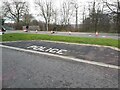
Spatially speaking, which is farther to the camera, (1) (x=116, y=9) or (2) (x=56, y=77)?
(1) (x=116, y=9)

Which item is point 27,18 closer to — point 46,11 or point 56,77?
point 46,11

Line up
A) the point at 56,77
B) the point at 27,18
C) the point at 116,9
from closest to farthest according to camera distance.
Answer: the point at 56,77, the point at 116,9, the point at 27,18

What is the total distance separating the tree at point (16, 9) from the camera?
177ft

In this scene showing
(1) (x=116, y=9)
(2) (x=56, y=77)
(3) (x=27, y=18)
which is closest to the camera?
(2) (x=56, y=77)

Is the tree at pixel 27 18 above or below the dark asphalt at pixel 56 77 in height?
above

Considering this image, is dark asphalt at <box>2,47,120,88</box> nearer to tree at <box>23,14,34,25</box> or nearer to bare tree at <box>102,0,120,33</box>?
bare tree at <box>102,0,120,33</box>

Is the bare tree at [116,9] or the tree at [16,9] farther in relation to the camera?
the tree at [16,9]

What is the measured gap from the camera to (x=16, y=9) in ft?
179

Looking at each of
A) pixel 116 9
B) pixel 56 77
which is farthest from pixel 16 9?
pixel 56 77

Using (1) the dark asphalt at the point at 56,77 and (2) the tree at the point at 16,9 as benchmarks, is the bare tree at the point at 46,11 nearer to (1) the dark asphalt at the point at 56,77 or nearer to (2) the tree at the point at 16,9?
(2) the tree at the point at 16,9

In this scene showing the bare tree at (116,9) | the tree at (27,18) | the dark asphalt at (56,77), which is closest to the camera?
the dark asphalt at (56,77)

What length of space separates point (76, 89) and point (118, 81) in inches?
55.9

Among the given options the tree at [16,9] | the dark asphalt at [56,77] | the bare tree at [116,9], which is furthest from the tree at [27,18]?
the dark asphalt at [56,77]

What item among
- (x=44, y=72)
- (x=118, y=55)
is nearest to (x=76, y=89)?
(x=44, y=72)
